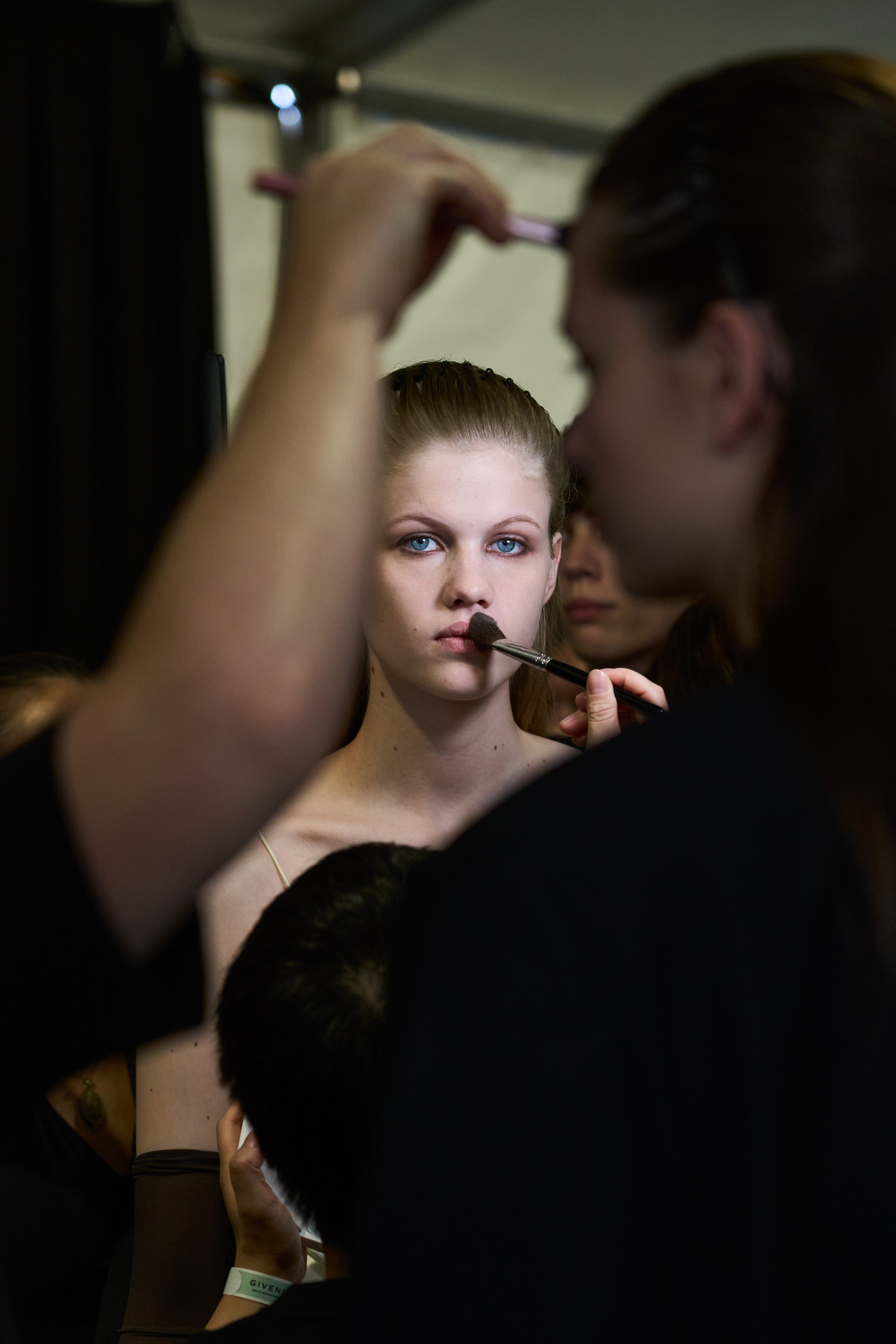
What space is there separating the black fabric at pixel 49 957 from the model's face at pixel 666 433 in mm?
197

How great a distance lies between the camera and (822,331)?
0.39 m

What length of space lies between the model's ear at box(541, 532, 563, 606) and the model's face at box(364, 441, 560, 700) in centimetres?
7

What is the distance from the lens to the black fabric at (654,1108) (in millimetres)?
368

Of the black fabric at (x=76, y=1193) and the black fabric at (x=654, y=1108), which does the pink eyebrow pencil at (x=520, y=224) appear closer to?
the black fabric at (x=654, y=1108)

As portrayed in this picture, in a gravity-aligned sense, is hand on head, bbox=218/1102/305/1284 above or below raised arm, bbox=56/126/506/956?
below

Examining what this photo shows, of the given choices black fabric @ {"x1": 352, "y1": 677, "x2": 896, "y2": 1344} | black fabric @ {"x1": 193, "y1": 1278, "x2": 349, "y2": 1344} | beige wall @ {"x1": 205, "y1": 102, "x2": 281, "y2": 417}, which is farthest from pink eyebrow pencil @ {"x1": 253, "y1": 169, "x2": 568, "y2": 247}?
beige wall @ {"x1": 205, "y1": 102, "x2": 281, "y2": 417}

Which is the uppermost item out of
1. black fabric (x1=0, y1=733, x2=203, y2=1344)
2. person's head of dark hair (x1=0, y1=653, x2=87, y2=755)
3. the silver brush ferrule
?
black fabric (x1=0, y1=733, x2=203, y2=1344)

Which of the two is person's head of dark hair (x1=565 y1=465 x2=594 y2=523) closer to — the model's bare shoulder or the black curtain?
the model's bare shoulder

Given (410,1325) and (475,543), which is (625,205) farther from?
(475,543)

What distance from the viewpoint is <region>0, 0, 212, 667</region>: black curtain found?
6.55ft

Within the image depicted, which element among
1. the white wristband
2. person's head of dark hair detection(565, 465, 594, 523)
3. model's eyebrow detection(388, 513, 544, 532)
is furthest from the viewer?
person's head of dark hair detection(565, 465, 594, 523)

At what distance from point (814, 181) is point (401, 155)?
0.13 meters

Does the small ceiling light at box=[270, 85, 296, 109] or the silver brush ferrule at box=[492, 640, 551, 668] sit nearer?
the silver brush ferrule at box=[492, 640, 551, 668]

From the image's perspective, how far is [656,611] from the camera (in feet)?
4.78
